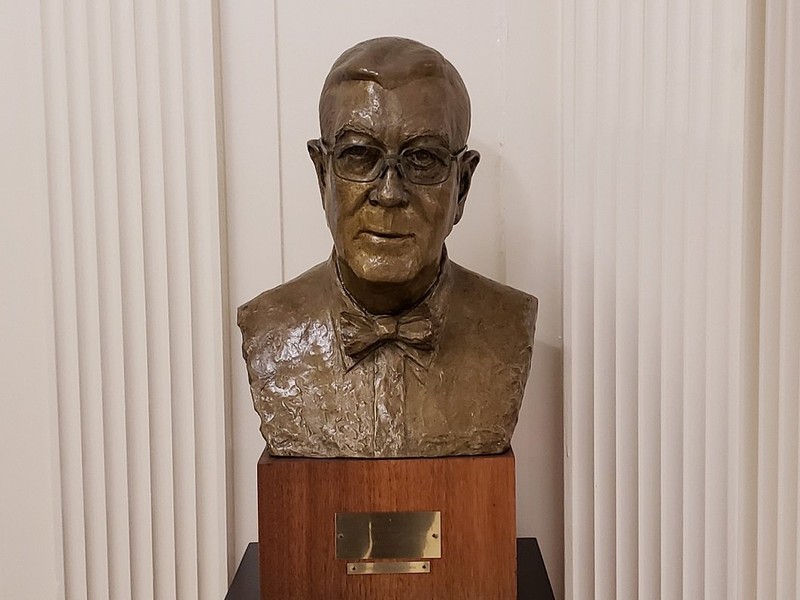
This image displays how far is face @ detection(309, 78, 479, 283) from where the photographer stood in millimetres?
2000

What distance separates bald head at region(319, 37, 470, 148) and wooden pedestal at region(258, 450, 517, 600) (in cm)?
68

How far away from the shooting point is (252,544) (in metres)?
2.69

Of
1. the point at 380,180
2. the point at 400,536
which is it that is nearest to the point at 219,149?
the point at 380,180

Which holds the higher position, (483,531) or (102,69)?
(102,69)

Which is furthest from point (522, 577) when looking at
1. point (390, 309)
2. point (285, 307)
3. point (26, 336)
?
point (26, 336)

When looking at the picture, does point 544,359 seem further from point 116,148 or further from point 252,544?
point 116,148

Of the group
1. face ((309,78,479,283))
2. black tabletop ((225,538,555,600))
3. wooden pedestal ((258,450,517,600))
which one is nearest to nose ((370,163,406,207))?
face ((309,78,479,283))

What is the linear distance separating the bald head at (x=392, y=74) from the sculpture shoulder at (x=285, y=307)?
1.16ft

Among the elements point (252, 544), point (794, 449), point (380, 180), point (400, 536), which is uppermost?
point (380, 180)

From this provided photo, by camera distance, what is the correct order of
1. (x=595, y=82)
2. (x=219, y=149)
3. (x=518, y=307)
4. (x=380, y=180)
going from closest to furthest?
(x=380, y=180) < (x=518, y=307) < (x=595, y=82) < (x=219, y=149)

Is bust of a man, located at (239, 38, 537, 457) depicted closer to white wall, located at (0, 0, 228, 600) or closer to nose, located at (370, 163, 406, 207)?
nose, located at (370, 163, 406, 207)

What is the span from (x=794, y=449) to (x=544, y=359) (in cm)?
110

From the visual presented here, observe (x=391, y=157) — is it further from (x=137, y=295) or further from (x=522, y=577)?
(x=522, y=577)

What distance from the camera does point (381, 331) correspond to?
7.00 feet
